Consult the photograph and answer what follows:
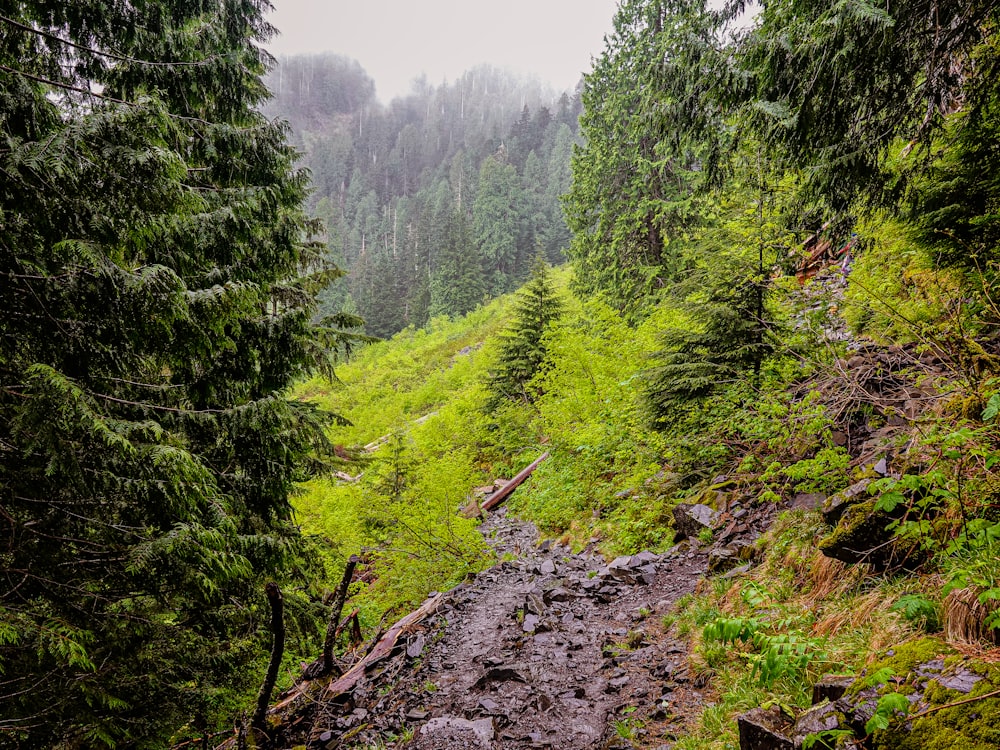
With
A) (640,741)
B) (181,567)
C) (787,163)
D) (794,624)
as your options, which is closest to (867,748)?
(794,624)

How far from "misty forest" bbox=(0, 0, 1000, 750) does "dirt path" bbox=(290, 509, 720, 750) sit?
5 centimetres

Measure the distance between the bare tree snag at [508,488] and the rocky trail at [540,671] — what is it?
20.0 feet

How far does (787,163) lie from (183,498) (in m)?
7.39

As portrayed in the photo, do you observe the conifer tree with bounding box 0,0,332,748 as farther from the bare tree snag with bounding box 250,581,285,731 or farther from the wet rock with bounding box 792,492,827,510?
the wet rock with bounding box 792,492,827,510

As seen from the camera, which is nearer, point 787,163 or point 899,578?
point 899,578

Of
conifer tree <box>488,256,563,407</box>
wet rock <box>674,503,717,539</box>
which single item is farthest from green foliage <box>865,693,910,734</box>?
conifer tree <box>488,256,563,407</box>

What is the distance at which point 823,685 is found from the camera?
293 centimetres

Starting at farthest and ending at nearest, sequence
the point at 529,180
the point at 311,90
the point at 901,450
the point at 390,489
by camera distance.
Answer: the point at 311,90 < the point at 529,180 < the point at 390,489 < the point at 901,450

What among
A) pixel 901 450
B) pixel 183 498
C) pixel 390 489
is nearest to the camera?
pixel 183 498

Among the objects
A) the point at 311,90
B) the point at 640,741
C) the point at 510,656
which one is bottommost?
the point at 510,656

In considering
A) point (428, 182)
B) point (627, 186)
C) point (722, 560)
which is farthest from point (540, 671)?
point (428, 182)

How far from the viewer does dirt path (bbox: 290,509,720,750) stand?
14.5 feet

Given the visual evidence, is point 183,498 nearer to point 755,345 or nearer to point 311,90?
point 755,345

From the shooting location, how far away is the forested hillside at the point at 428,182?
183 ft
